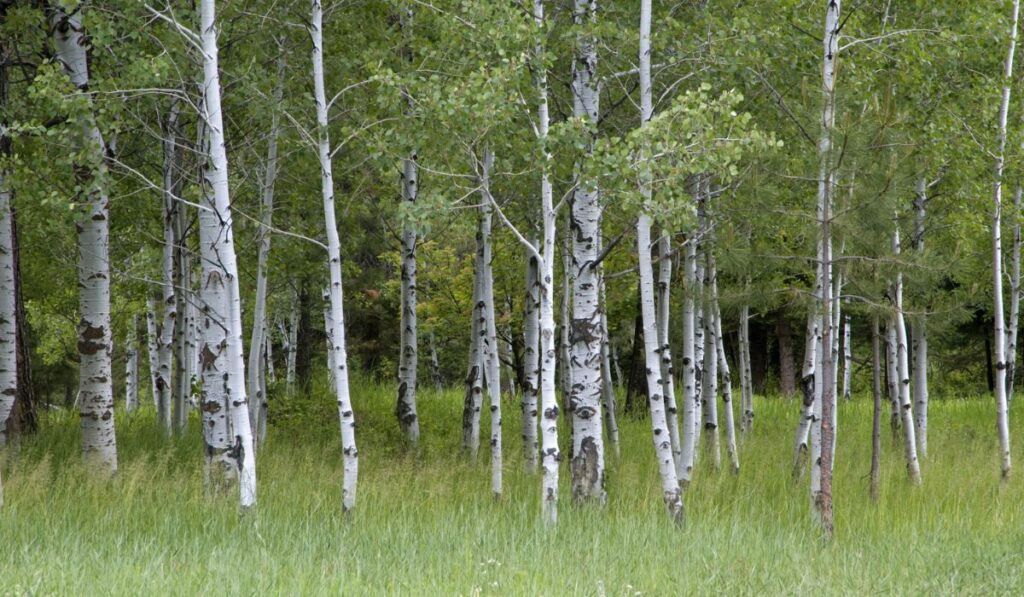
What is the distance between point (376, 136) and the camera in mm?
8773

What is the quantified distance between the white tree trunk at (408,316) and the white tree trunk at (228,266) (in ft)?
A: 17.2

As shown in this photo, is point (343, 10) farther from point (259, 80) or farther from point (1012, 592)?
point (1012, 592)

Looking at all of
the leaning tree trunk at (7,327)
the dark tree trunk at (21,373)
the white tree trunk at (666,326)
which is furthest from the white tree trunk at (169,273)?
the white tree trunk at (666,326)

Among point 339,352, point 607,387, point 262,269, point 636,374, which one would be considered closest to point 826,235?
point 339,352

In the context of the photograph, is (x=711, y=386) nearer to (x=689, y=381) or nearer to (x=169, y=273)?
(x=689, y=381)

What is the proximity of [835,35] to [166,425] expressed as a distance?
37.3ft

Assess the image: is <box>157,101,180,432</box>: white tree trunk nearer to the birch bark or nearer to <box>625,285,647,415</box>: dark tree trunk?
the birch bark

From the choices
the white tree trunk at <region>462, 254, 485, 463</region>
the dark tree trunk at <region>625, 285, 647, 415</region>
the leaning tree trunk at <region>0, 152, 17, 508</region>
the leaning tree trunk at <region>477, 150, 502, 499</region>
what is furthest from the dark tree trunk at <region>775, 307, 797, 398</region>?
the leaning tree trunk at <region>0, 152, 17, 508</region>

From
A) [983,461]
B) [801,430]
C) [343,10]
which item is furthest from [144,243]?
[983,461]

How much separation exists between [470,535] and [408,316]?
22.7ft

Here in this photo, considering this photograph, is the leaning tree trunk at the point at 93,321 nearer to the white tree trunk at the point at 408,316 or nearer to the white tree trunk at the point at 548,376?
the white tree trunk at the point at 408,316

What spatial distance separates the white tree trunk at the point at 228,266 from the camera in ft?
27.4

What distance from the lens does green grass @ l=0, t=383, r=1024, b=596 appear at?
634cm

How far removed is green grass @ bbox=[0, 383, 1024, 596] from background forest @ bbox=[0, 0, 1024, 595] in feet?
0.17
